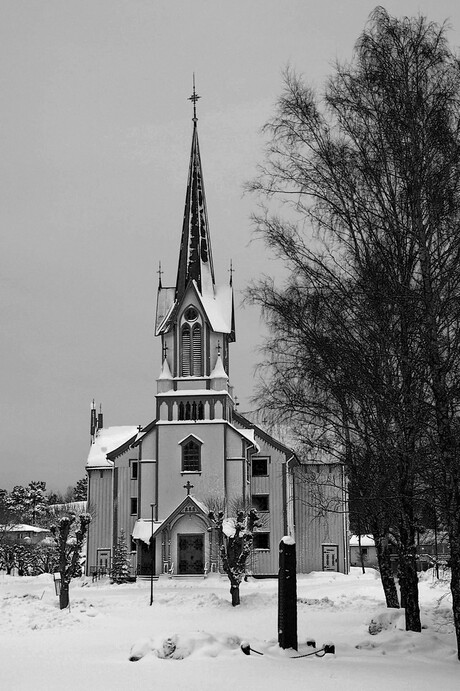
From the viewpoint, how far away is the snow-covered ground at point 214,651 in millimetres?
11578

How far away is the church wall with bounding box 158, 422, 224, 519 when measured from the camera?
4381 centimetres

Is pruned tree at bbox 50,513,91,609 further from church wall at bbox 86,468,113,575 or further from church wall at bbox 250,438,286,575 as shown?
church wall at bbox 86,468,113,575

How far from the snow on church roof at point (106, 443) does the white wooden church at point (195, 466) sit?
15 cm

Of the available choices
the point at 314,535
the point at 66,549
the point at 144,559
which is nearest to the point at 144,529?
the point at 144,559

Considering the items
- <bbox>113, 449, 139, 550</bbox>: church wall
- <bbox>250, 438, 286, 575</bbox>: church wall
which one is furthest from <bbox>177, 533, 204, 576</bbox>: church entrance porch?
<bbox>113, 449, 139, 550</bbox>: church wall

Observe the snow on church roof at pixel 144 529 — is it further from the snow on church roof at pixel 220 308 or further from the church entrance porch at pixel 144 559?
the snow on church roof at pixel 220 308

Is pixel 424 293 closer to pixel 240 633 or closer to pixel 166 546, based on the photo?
pixel 240 633

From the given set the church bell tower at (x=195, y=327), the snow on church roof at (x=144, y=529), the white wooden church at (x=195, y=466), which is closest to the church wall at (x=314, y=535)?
the white wooden church at (x=195, y=466)

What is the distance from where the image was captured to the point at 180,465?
4444cm

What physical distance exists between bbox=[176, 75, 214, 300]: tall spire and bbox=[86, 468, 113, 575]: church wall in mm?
12811

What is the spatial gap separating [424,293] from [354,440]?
4635mm

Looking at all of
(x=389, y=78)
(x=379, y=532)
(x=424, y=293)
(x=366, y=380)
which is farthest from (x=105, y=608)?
(x=389, y=78)

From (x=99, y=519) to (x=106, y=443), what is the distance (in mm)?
5800

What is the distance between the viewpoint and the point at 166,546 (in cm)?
4238
